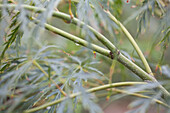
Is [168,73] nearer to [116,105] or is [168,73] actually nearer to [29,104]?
[29,104]

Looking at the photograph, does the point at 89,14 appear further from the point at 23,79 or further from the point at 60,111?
the point at 23,79

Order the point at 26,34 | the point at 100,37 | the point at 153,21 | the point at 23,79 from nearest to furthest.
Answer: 1. the point at 26,34
2. the point at 100,37
3. the point at 23,79
4. the point at 153,21

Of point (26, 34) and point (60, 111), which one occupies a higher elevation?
point (26, 34)

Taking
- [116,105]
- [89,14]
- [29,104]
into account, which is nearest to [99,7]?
[89,14]

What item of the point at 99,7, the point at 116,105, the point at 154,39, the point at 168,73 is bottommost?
the point at 116,105

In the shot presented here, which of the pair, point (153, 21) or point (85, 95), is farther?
point (153, 21)

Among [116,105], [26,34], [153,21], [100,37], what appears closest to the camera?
[26,34]

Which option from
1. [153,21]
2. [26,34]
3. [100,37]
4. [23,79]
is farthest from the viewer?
[153,21]

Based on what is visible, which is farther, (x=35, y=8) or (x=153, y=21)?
(x=153, y=21)

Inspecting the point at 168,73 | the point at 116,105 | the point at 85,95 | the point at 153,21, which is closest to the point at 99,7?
the point at 85,95
